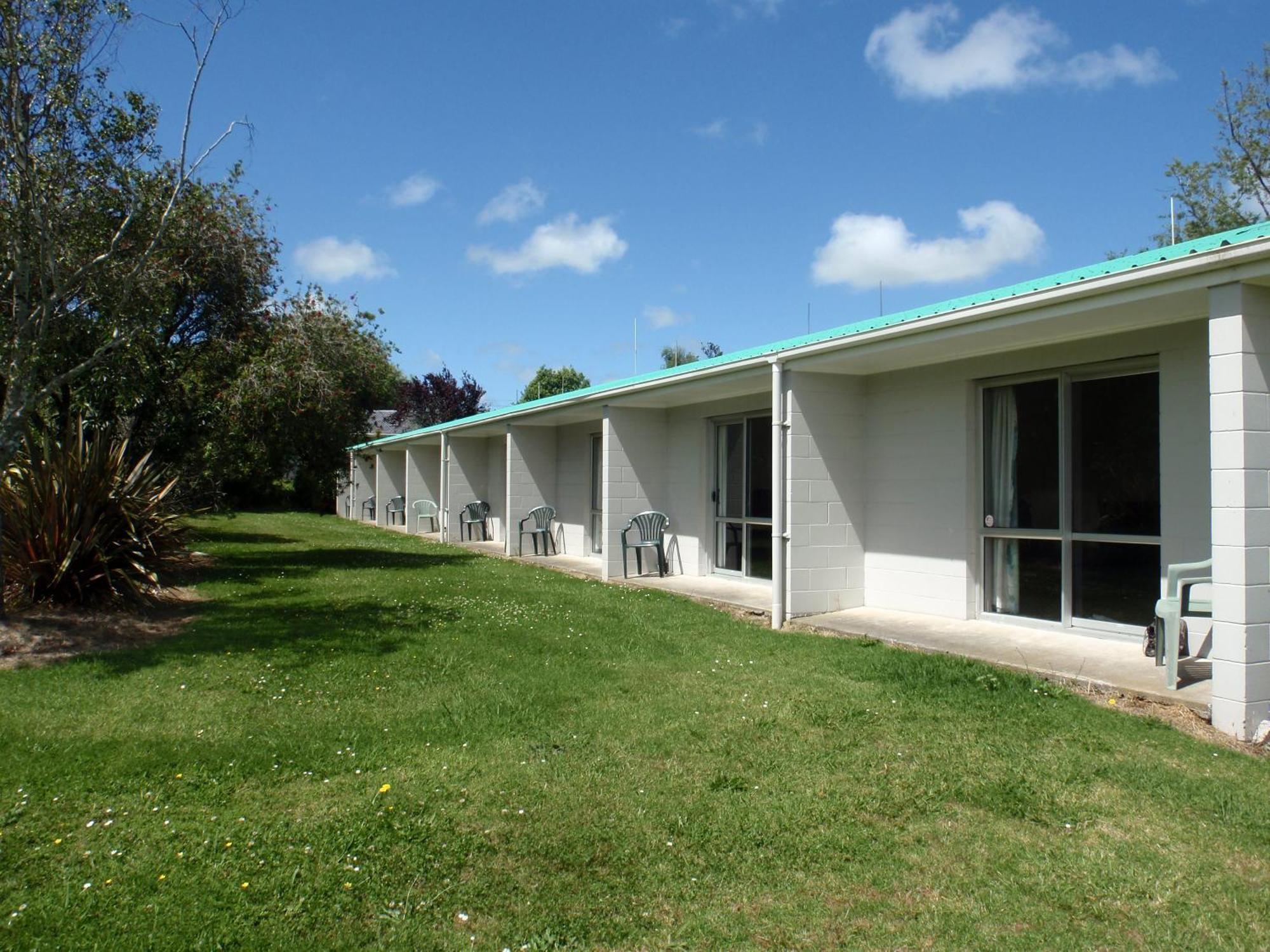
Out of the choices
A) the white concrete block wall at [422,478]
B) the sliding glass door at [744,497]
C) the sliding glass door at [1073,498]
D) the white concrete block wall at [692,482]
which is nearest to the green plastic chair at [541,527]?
the white concrete block wall at [692,482]

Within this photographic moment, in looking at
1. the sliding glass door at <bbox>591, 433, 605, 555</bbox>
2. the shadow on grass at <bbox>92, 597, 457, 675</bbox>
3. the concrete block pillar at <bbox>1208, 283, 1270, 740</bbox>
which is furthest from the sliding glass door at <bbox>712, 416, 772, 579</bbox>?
the concrete block pillar at <bbox>1208, 283, 1270, 740</bbox>

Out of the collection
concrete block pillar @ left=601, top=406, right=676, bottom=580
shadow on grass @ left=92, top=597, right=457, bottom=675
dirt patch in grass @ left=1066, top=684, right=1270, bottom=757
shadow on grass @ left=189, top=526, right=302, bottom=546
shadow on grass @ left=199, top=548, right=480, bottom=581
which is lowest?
dirt patch in grass @ left=1066, top=684, right=1270, bottom=757

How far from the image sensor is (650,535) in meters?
13.7

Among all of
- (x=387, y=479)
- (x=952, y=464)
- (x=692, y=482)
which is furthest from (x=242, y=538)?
(x=952, y=464)

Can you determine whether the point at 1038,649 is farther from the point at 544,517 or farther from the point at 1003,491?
the point at 544,517

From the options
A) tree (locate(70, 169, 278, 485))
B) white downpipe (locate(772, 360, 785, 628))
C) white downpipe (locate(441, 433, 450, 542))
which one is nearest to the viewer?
white downpipe (locate(772, 360, 785, 628))

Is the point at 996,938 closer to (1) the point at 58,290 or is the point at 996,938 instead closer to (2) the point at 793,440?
(2) the point at 793,440

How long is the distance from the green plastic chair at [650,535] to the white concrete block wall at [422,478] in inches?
480

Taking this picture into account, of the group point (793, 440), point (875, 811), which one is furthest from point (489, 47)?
point (875, 811)

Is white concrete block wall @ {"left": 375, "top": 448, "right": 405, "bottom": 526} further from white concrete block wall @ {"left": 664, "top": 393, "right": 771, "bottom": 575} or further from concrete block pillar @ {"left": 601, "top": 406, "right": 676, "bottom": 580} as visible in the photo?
white concrete block wall @ {"left": 664, "top": 393, "right": 771, "bottom": 575}

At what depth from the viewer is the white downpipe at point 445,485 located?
20969 mm

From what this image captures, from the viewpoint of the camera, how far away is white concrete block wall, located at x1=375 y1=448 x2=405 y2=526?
2875 cm

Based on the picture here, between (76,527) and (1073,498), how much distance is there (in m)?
9.28

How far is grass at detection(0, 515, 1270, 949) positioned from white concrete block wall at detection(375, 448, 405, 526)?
857 inches
